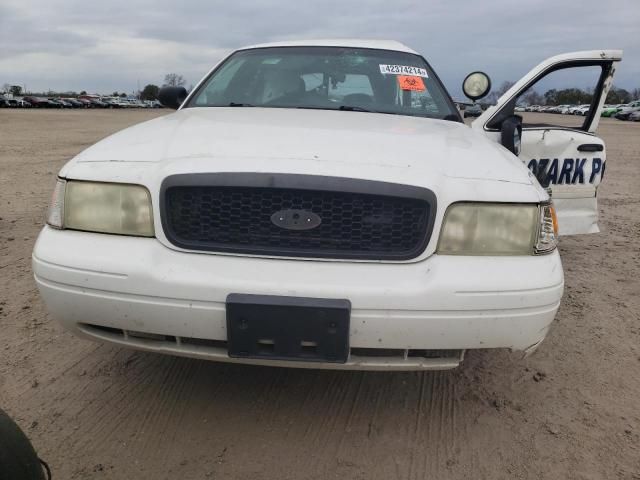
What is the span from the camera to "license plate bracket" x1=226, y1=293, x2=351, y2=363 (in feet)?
5.96

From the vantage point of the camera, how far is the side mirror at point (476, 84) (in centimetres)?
396

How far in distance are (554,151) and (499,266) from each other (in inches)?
91.7

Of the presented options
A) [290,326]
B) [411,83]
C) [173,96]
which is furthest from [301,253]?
[173,96]

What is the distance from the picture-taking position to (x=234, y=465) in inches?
80.6

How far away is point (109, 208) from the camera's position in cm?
206

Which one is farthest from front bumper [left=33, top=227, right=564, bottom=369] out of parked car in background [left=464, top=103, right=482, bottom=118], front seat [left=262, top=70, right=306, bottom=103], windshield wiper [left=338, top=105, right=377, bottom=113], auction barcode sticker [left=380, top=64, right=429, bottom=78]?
parked car in background [left=464, top=103, right=482, bottom=118]

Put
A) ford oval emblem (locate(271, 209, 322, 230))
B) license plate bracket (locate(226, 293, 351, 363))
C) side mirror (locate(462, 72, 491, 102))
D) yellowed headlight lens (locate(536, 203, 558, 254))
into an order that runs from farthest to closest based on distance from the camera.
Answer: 1. side mirror (locate(462, 72, 491, 102))
2. yellowed headlight lens (locate(536, 203, 558, 254))
3. ford oval emblem (locate(271, 209, 322, 230))
4. license plate bracket (locate(226, 293, 351, 363))

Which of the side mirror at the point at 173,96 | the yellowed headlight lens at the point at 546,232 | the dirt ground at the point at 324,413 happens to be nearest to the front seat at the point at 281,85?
the side mirror at the point at 173,96

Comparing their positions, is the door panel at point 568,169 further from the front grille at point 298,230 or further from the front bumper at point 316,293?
the front grille at point 298,230

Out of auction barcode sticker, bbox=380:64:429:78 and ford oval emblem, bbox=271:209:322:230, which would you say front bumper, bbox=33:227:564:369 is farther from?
auction barcode sticker, bbox=380:64:429:78

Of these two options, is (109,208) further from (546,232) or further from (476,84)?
(476,84)

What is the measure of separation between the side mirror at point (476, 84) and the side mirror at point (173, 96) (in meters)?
2.02

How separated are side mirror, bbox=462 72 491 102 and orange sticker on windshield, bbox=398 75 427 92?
64 cm

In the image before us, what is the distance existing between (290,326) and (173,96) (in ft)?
8.42
